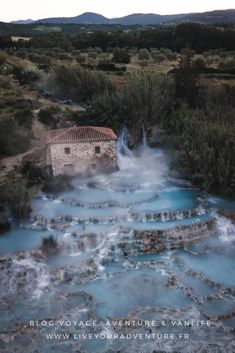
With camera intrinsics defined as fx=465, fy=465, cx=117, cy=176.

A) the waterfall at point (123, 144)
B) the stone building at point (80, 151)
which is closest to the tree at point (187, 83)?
the waterfall at point (123, 144)

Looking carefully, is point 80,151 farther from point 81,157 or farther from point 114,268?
point 114,268

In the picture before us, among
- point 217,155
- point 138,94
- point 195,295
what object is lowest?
point 195,295

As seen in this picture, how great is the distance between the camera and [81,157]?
32.9 meters

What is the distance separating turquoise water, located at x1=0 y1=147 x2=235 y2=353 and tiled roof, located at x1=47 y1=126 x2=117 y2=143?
341cm

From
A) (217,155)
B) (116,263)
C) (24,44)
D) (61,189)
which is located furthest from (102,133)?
(24,44)

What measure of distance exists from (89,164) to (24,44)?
173ft

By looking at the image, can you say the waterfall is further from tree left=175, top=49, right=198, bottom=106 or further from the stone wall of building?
tree left=175, top=49, right=198, bottom=106

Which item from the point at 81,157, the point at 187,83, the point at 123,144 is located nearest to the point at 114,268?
the point at 81,157

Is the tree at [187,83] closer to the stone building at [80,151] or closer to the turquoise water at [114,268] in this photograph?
the stone building at [80,151]

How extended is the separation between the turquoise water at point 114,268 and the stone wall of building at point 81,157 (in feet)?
6.37

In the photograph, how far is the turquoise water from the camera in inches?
720

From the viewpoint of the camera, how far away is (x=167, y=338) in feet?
57.7

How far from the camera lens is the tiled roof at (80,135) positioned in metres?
32.4

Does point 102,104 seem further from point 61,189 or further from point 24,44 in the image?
point 24,44
